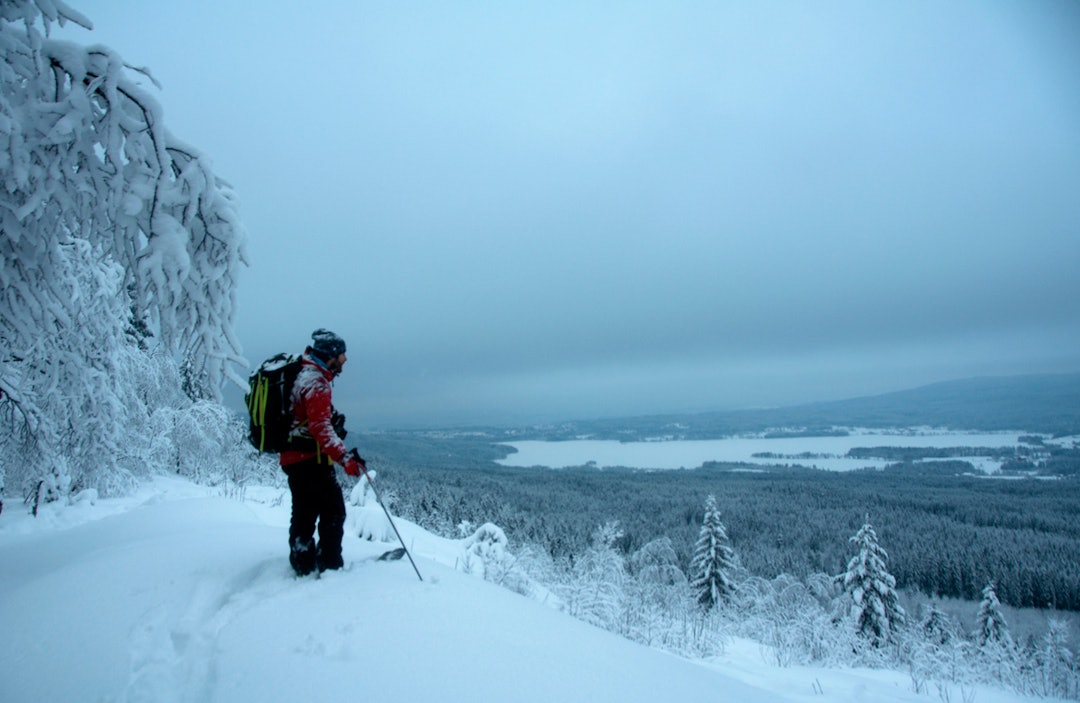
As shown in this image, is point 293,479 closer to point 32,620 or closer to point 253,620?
point 253,620

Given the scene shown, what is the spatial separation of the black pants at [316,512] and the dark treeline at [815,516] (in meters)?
19.1

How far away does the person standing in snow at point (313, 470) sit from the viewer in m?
3.48

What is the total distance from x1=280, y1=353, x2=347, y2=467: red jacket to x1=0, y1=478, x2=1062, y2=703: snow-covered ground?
87 cm

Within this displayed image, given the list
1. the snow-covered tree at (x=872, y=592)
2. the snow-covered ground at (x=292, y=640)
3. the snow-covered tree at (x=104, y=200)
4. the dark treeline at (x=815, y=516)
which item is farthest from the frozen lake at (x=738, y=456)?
the snow-covered tree at (x=104, y=200)

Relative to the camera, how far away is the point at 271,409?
143 inches

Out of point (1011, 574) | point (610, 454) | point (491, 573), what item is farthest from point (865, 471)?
point (491, 573)

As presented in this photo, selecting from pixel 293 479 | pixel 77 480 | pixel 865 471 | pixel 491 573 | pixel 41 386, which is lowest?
pixel 865 471

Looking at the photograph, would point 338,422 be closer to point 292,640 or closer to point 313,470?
point 313,470

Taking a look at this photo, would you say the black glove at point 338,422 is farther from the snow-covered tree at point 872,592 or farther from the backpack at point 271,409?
the snow-covered tree at point 872,592

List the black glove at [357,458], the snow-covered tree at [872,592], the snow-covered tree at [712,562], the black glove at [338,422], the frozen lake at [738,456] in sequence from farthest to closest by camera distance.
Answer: the frozen lake at [738,456]
the snow-covered tree at [712,562]
the snow-covered tree at [872,592]
the black glove at [338,422]
the black glove at [357,458]

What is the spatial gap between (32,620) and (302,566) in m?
1.47

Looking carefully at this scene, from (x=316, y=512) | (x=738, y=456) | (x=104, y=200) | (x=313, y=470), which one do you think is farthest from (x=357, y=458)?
(x=738, y=456)

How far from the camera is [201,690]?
228 centimetres

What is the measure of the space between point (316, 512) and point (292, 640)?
1.24m
